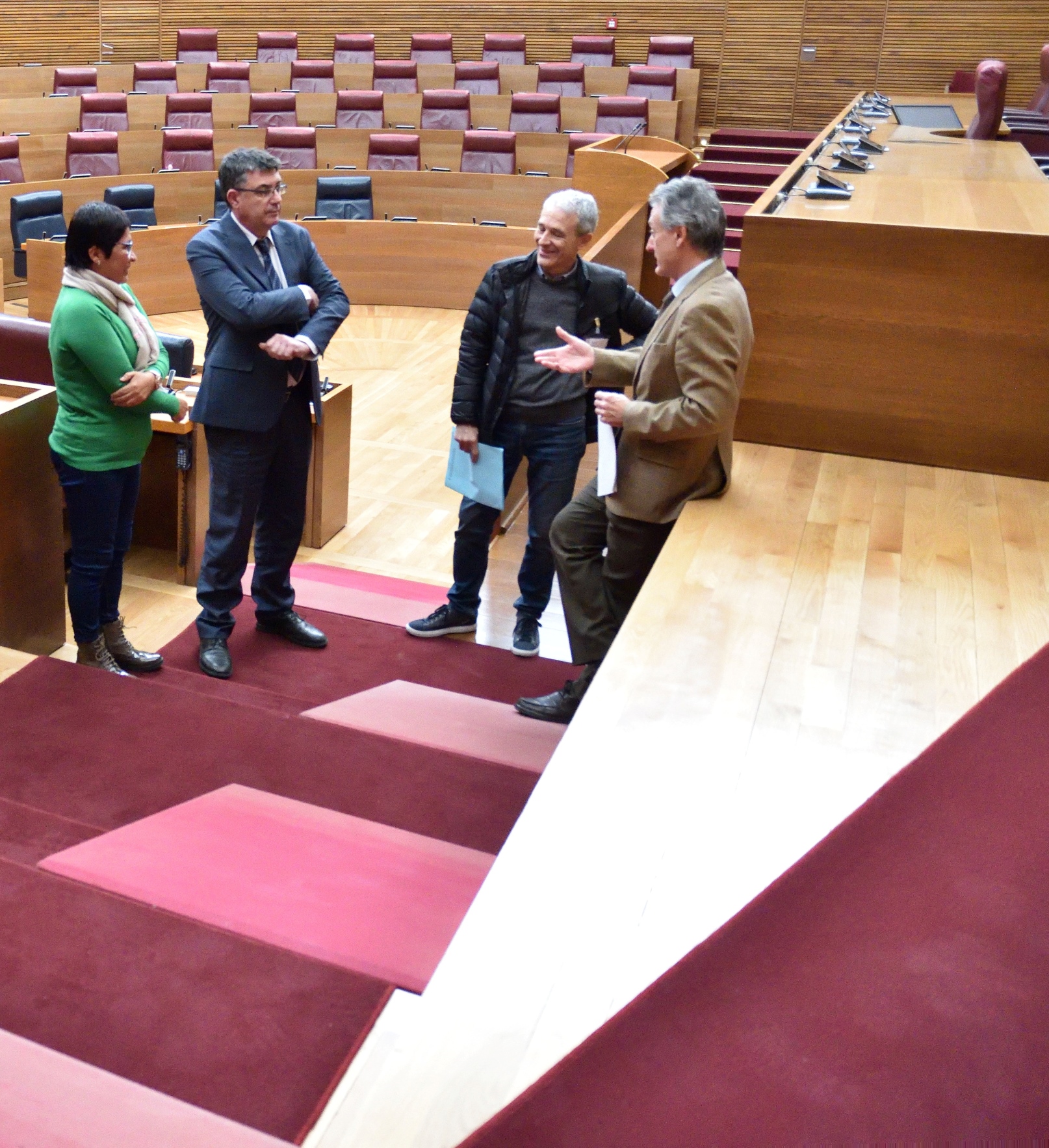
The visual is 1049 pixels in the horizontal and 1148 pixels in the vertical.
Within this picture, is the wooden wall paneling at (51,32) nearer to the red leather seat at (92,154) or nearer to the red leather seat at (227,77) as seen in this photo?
the red leather seat at (227,77)

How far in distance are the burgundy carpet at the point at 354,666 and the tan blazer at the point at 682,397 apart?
15.5 inches

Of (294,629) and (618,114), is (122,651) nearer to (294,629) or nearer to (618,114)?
(294,629)

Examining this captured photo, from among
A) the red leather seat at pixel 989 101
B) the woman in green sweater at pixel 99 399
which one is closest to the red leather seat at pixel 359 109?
the red leather seat at pixel 989 101

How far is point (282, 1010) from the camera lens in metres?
0.68

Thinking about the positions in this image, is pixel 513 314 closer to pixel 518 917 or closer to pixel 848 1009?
pixel 518 917

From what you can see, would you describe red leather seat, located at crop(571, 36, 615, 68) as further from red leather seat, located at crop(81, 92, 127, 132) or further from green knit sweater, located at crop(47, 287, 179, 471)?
green knit sweater, located at crop(47, 287, 179, 471)

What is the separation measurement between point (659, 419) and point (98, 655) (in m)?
0.74

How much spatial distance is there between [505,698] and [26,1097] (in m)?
0.89

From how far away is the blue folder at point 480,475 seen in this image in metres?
1.44

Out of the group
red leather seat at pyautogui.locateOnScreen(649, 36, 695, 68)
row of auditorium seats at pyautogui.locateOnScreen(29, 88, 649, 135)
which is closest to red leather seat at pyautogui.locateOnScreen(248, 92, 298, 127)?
row of auditorium seats at pyautogui.locateOnScreen(29, 88, 649, 135)

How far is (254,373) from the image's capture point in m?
1.32

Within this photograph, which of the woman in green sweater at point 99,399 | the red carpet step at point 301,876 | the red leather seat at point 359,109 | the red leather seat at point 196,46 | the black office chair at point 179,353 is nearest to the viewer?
the red carpet step at point 301,876

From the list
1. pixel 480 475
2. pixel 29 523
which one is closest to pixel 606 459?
pixel 480 475

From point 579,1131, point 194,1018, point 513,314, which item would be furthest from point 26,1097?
point 513,314
